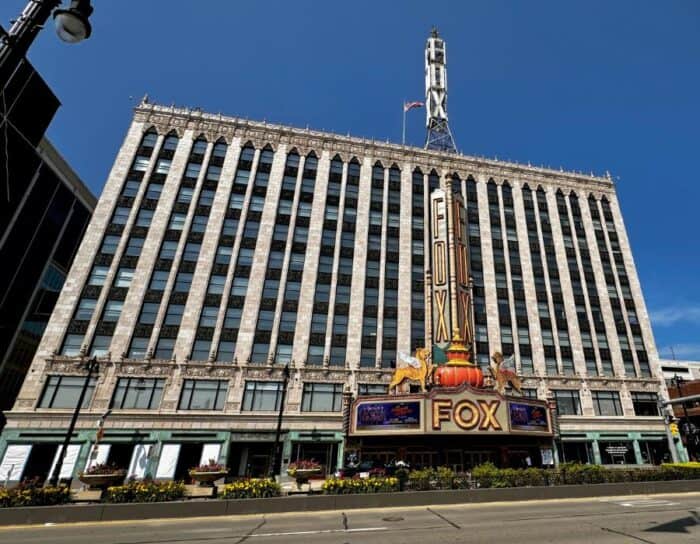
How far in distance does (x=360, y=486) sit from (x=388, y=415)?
13946 millimetres

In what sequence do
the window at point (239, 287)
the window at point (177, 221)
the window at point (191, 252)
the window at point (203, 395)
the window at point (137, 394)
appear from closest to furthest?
1. the window at point (137, 394)
2. the window at point (203, 395)
3. the window at point (239, 287)
4. the window at point (191, 252)
5. the window at point (177, 221)

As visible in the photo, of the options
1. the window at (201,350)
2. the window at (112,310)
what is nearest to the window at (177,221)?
the window at (112,310)

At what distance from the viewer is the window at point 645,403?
43.2 m

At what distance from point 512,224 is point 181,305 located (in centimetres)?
4176

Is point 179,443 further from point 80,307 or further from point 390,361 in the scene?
point 390,361

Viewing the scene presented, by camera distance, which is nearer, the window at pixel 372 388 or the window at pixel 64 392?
the window at pixel 64 392

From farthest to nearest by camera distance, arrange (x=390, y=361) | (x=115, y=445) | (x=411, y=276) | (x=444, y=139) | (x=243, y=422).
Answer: (x=444, y=139)
(x=411, y=276)
(x=390, y=361)
(x=243, y=422)
(x=115, y=445)

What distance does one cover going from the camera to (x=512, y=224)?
51281 mm

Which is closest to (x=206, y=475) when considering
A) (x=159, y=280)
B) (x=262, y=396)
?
(x=262, y=396)

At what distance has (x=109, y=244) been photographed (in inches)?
1593

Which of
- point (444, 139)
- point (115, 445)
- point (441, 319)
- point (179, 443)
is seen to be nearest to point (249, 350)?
point (179, 443)

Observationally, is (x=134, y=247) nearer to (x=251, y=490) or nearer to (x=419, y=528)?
(x=251, y=490)

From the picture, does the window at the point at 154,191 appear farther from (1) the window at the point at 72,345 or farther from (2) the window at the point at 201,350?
(2) the window at the point at 201,350

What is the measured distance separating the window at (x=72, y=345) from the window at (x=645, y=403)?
58.0 meters
